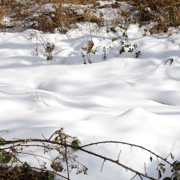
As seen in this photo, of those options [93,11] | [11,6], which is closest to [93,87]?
[93,11]

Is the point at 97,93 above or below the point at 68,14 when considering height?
below

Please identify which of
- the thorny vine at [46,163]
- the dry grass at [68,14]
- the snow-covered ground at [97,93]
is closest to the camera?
the thorny vine at [46,163]

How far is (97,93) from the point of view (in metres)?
2.38

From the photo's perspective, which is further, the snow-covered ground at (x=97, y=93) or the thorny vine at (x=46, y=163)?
the snow-covered ground at (x=97, y=93)

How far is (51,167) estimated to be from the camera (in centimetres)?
114

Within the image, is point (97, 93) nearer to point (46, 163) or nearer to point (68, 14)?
point (46, 163)

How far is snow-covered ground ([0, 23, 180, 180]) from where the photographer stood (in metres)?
1.33

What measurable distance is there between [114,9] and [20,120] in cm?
424

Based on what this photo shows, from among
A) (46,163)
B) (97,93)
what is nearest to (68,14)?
(97,93)

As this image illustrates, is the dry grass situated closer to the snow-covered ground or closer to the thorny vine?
the snow-covered ground

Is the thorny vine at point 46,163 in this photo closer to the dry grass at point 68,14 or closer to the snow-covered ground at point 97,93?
the snow-covered ground at point 97,93

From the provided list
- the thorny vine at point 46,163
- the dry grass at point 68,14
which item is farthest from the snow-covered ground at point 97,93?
the dry grass at point 68,14

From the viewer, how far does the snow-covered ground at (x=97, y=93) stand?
1.33 meters

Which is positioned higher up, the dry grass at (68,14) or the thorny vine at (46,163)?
the dry grass at (68,14)
